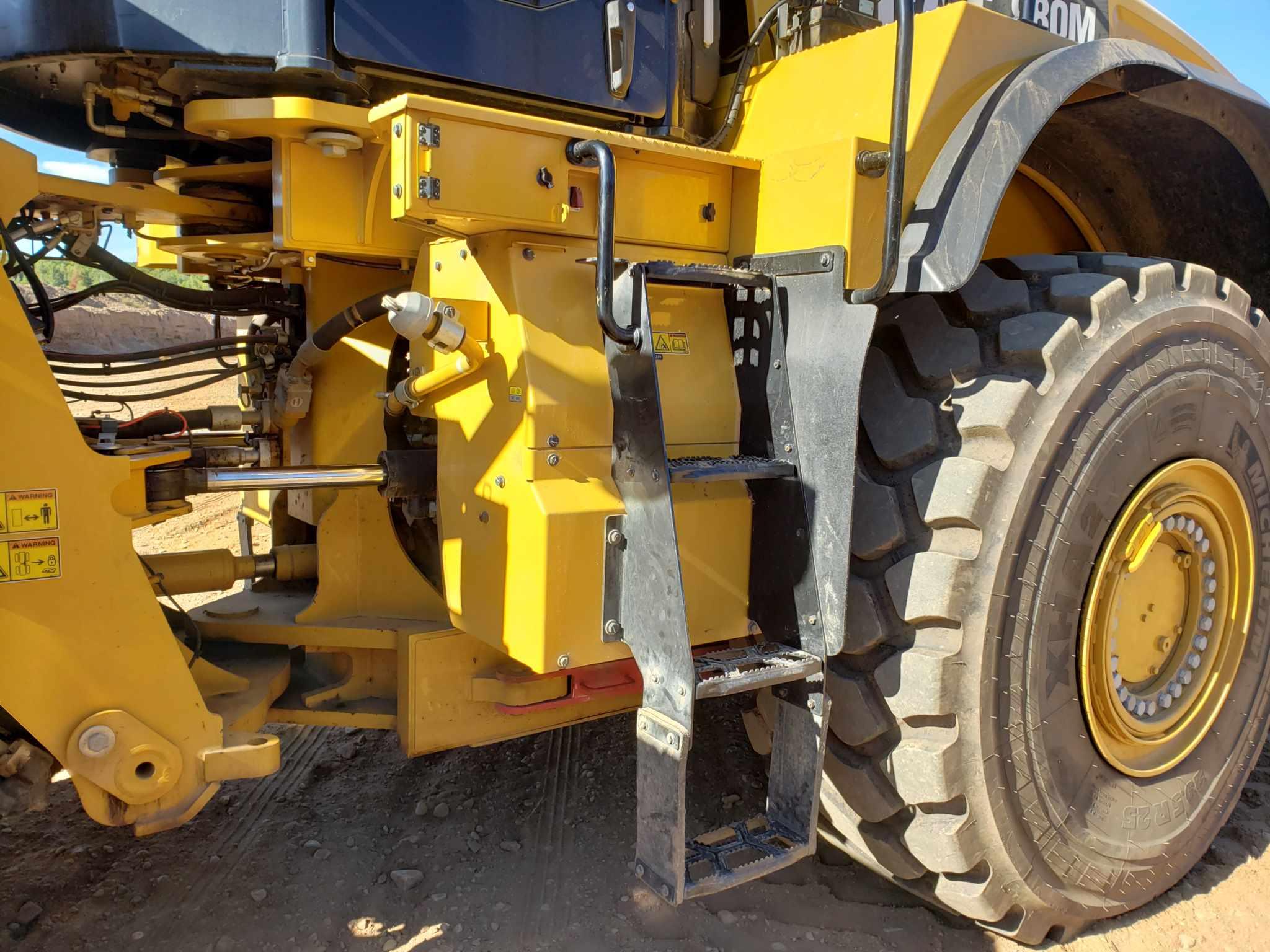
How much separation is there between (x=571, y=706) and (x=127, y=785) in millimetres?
1012

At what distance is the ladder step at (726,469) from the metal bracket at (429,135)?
771 mm

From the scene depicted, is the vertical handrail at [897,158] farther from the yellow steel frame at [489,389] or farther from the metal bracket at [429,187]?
the metal bracket at [429,187]

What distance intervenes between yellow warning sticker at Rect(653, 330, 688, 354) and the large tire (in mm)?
439

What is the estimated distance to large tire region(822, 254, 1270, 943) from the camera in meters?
2.07

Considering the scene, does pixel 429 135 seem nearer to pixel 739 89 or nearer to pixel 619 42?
pixel 619 42

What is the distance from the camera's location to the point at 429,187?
1829 mm

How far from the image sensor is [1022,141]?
2119 mm

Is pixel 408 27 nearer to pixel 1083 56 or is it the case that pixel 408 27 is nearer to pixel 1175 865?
pixel 1083 56

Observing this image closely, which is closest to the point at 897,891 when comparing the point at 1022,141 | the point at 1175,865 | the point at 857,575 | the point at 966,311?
the point at 1175,865

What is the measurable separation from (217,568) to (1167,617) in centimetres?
251

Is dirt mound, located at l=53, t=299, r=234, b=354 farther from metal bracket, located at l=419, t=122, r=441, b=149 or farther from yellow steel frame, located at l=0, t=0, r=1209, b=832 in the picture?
metal bracket, located at l=419, t=122, r=441, b=149

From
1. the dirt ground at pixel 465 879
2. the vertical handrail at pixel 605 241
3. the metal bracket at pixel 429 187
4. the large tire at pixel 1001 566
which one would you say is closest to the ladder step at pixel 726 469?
the large tire at pixel 1001 566

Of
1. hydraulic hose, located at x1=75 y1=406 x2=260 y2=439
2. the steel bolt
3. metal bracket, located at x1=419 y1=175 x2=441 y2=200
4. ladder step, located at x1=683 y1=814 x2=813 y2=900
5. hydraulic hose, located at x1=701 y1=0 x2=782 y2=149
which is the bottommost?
ladder step, located at x1=683 y1=814 x2=813 y2=900

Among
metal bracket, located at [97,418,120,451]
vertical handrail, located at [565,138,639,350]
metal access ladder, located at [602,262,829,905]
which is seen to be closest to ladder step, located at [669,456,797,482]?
metal access ladder, located at [602,262,829,905]
